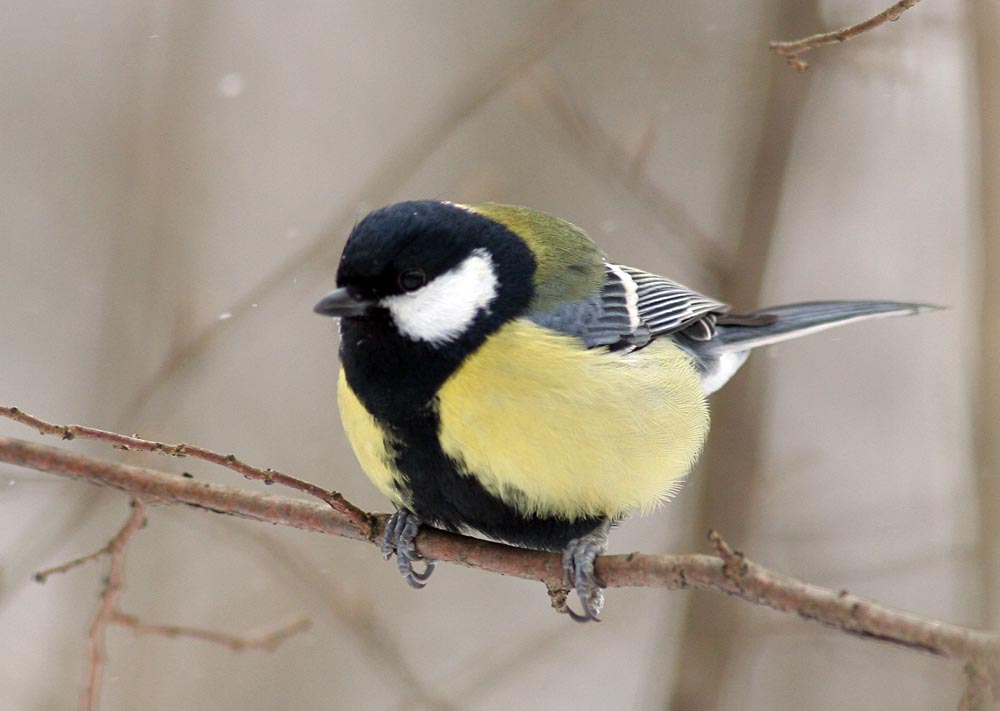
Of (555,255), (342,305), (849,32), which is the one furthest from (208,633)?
(849,32)

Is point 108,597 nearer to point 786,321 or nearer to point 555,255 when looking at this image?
point 555,255

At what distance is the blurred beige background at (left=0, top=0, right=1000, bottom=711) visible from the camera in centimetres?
370

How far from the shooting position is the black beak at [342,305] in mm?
2490

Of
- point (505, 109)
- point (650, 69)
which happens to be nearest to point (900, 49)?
point (650, 69)

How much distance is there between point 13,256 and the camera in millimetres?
5992

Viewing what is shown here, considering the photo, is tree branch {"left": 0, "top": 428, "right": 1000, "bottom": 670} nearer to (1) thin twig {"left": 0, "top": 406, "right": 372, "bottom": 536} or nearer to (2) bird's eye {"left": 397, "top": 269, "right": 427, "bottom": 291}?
(1) thin twig {"left": 0, "top": 406, "right": 372, "bottom": 536}

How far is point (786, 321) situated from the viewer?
11.9 feet

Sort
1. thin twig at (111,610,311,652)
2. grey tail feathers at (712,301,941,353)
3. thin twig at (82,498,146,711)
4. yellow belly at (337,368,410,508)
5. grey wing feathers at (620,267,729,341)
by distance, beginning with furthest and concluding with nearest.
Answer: grey tail feathers at (712,301,941,353) < grey wing feathers at (620,267,729,341) < yellow belly at (337,368,410,508) < thin twig at (111,610,311,652) < thin twig at (82,498,146,711)

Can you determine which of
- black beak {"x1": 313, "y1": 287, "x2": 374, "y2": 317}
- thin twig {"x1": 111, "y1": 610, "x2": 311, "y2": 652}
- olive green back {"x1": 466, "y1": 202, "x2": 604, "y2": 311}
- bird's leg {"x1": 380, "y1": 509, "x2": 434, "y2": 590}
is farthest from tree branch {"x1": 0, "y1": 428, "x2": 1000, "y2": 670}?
olive green back {"x1": 466, "y1": 202, "x2": 604, "y2": 311}

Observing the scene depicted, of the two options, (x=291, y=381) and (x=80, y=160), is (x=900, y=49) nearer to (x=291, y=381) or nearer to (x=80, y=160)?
(x=291, y=381)

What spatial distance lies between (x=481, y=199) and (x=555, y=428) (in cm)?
154

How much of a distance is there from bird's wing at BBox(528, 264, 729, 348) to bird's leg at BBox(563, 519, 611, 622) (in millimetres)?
559

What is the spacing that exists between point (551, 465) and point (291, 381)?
12.2 ft

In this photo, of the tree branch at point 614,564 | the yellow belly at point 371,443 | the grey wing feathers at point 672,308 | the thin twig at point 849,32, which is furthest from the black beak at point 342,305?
the thin twig at point 849,32
